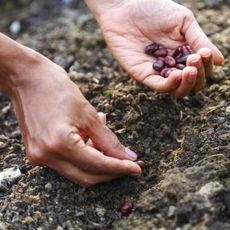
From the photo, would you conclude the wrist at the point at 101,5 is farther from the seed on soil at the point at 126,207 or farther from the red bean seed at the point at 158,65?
the seed on soil at the point at 126,207

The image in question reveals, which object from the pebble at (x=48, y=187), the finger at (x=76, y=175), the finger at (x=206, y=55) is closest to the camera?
the finger at (x=76, y=175)

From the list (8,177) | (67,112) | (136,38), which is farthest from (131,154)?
(136,38)

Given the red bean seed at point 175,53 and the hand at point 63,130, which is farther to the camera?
the red bean seed at point 175,53

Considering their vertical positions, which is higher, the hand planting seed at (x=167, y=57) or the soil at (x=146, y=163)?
the hand planting seed at (x=167, y=57)

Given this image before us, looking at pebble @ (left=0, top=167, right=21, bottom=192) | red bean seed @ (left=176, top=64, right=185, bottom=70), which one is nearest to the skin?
red bean seed @ (left=176, top=64, right=185, bottom=70)

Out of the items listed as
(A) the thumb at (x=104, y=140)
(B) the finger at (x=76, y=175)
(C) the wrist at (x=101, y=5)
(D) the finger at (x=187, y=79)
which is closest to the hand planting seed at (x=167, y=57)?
(D) the finger at (x=187, y=79)

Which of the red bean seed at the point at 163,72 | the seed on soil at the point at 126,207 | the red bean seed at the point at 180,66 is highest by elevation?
the red bean seed at the point at 180,66
